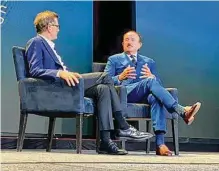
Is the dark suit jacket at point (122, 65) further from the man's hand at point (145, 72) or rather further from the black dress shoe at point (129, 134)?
the black dress shoe at point (129, 134)

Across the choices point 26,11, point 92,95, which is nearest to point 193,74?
point 26,11

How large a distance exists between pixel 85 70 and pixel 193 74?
1.24m

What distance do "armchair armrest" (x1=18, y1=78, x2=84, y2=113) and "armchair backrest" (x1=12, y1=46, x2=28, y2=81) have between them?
0.20 ft

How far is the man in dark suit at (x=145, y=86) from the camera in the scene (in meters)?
3.09

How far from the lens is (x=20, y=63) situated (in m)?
3.08

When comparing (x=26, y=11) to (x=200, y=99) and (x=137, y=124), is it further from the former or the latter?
(x=200, y=99)

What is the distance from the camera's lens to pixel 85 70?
4.86 m

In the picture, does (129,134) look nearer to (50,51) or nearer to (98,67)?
(50,51)

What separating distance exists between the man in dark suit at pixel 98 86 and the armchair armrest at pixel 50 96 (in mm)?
48

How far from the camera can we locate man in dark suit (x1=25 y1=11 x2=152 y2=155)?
9.50 feet

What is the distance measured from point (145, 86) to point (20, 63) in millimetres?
859

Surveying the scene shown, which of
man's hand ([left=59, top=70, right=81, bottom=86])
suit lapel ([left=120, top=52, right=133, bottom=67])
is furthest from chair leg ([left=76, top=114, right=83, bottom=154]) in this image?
suit lapel ([left=120, top=52, right=133, bottom=67])

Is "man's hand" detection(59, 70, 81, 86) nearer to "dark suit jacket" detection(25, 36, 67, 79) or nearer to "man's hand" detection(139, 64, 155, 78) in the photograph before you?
"dark suit jacket" detection(25, 36, 67, 79)

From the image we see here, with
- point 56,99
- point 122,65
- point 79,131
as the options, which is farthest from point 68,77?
point 122,65
